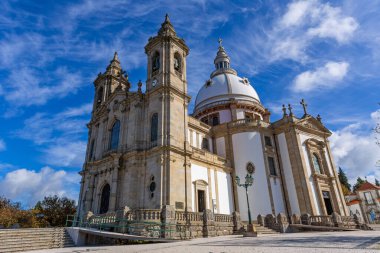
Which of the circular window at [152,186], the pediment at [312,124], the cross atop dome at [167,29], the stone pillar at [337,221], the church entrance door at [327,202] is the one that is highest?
the cross atop dome at [167,29]

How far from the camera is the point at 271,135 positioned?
103ft

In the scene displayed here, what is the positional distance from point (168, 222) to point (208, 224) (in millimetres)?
3107

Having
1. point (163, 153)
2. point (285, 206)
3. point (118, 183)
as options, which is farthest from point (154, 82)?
point (285, 206)

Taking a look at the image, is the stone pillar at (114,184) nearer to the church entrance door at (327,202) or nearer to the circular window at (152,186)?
the circular window at (152,186)

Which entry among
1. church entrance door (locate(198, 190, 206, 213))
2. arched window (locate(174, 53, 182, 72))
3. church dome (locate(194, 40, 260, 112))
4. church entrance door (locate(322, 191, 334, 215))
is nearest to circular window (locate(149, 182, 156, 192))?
church entrance door (locate(198, 190, 206, 213))

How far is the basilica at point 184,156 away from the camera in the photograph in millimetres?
23125

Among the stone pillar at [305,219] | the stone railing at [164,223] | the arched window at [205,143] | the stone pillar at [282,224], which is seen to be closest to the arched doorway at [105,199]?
the stone railing at [164,223]

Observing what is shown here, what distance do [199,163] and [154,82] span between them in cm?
1006

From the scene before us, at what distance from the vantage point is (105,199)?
84.5 feet

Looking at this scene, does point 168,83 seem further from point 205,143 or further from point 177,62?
point 205,143

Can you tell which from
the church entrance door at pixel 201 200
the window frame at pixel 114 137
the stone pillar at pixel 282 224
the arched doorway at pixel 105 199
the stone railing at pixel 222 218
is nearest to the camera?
the stone railing at pixel 222 218

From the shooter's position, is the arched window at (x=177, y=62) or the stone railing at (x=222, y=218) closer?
the stone railing at (x=222, y=218)

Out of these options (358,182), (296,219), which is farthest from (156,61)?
(358,182)

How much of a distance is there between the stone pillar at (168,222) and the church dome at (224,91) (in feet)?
75.8
